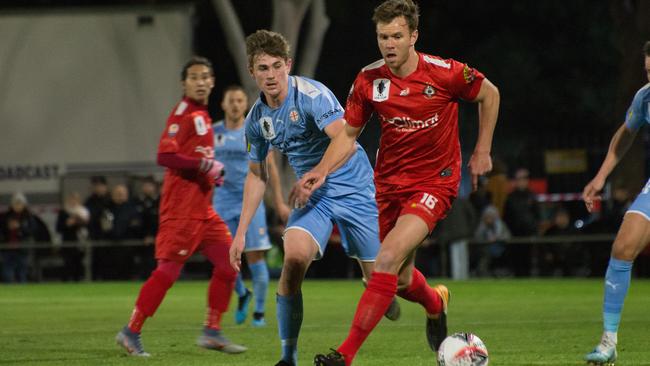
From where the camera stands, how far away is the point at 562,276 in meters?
24.2

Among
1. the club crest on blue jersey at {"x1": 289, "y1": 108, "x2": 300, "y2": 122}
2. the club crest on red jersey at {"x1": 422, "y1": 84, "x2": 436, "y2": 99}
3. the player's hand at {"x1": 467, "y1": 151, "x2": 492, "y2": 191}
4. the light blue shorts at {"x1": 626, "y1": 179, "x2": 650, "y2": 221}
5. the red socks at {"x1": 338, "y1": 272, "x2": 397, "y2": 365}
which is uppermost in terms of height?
the club crest on red jersey at {"x1": 422, "y1": 84, "x2": 436, "y2": 99}

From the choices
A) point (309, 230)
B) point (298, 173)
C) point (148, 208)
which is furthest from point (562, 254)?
point (309, 230)

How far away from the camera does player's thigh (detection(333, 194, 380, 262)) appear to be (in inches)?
369

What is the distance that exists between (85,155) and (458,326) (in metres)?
11.8

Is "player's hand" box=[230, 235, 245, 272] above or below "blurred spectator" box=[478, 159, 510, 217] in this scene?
above

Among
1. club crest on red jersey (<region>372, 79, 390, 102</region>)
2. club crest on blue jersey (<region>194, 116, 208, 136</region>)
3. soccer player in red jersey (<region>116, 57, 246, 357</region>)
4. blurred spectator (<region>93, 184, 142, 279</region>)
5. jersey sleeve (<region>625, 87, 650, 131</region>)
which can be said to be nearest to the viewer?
club crest on red jersey (<region>372, 79, 390, 102</region>)

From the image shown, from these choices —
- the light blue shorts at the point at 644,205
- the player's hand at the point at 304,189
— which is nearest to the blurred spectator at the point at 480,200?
the light blue shorts at the point at 644,205

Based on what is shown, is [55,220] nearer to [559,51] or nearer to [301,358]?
[301,358]

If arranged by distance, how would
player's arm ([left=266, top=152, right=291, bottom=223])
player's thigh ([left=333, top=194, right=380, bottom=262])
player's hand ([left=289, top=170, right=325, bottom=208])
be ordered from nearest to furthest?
1. player's hand ([left=289, top=170, right=325, bottom=208])
2. player's thigh ([left=333, top=194, right=380, bottom=262])
3. player's arm ([left=266, top=152, right=291, bottom=223])

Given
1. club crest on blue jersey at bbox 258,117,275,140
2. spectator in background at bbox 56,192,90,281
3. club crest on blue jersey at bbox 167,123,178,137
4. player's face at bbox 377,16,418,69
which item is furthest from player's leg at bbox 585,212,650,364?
spectator in background at bbox 56,192,90,281

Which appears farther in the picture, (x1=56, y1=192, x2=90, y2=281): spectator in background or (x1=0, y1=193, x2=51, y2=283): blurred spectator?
(x1=56, y1=192, x2=90, y2=281): spectator in background

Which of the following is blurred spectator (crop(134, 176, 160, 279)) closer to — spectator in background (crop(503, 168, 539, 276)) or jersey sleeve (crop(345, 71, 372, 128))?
spectator in background (crop(503, 168, 539, 276))

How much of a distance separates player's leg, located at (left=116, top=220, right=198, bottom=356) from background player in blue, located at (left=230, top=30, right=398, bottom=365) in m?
1.85

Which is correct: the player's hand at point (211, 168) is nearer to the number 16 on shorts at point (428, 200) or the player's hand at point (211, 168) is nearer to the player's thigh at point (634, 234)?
the number 16 on shorts at point (428, 200)
